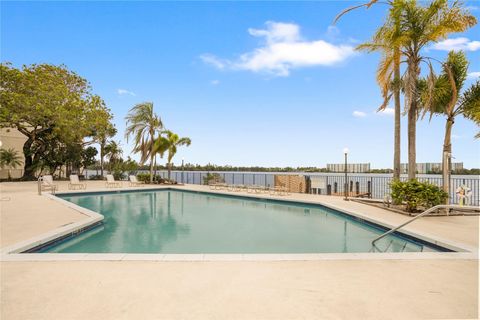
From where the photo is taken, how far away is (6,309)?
8.36 ft

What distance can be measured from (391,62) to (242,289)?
398 inches

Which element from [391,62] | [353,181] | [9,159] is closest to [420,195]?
[391,62]

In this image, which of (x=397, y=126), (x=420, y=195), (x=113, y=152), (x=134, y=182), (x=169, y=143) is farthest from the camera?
(x=113, y=152)

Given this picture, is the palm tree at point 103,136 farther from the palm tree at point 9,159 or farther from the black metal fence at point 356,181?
the black metal fence at point 356,181

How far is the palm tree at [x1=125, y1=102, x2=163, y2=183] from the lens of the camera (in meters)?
20.4

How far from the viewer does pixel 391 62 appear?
31.7 ft

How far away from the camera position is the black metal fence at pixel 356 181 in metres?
11.1

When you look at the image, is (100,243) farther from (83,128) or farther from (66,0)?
(83,128)

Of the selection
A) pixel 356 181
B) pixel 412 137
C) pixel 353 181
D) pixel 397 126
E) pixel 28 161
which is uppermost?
pixel 397 126

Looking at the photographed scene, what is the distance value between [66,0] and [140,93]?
12118mm

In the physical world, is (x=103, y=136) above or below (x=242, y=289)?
above

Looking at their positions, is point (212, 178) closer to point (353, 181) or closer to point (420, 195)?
point (353, 181)

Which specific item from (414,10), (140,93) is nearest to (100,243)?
(414,10)

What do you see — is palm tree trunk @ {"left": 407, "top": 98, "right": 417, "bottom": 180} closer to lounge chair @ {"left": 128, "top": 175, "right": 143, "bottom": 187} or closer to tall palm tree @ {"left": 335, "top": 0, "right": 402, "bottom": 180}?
tall palm tree @ {"left": 335, "top": 0, "right": 402, "bottom": 180}
